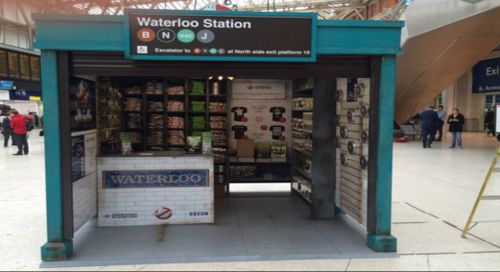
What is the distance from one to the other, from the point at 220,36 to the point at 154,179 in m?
2.20

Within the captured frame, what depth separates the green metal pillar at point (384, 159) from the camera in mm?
4312

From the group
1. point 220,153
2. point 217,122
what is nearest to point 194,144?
point 220,153

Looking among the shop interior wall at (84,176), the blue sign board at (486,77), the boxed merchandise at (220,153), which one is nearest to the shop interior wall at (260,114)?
the boxed merchandise at (220,153)

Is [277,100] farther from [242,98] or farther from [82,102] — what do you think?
[82,102]

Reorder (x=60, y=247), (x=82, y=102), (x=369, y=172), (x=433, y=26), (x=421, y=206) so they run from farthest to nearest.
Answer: (x=433, y=26) → (x=421, y=206) → (x=82, y=102) → (x=369, y=172) → (x=60, y=247)

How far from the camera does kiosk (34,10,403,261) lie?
405 centimetres

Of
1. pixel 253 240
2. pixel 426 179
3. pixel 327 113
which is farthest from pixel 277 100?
pixel 426 179

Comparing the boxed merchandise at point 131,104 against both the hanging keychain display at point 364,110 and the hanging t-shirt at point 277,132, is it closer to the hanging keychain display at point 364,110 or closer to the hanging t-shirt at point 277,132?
the hanging t-shirt at point 277,132

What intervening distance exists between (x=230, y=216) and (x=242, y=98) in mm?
2343

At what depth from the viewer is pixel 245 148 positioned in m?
7.07

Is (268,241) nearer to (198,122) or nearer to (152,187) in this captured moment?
(152,187)

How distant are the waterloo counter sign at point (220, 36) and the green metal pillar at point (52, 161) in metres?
0.84

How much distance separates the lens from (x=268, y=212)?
613cm

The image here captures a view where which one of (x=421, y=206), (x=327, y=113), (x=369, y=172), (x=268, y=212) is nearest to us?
(x=369, y=172)
